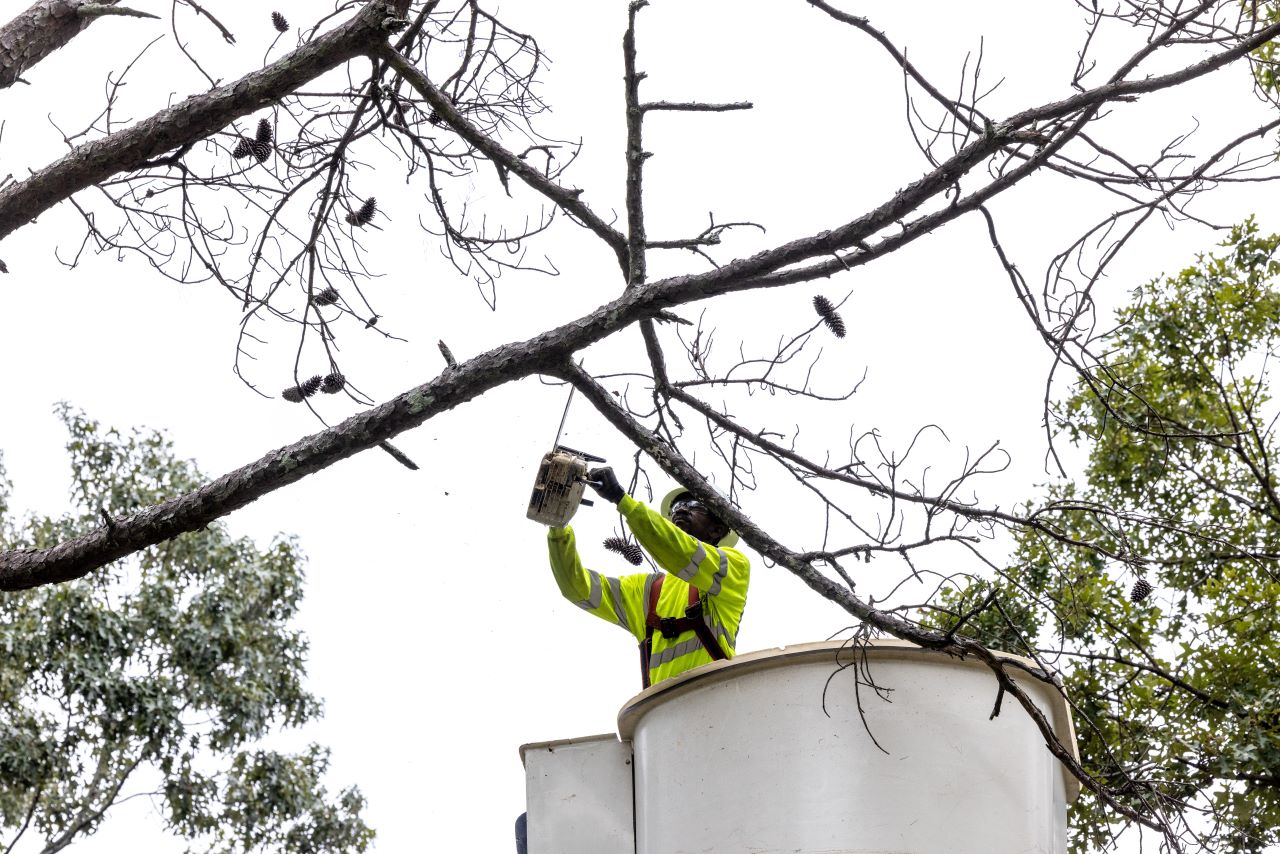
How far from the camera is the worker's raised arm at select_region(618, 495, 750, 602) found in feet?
13.3

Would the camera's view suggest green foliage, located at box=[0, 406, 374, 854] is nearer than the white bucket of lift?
No

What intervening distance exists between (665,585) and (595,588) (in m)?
0.25

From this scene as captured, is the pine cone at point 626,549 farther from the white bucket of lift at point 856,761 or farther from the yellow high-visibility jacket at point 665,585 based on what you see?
the white bucket of lift at point 856,761

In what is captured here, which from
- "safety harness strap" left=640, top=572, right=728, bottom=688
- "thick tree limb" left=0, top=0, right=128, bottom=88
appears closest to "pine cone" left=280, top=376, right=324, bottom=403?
"thick tree limb" left=0, top=0, right=128, bottom=88

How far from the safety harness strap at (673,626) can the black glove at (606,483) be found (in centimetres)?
58

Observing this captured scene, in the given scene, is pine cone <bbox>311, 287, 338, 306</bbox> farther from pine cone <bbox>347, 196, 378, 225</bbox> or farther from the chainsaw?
the chainsaw

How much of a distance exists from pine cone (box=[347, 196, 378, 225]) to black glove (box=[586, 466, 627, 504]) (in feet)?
3.33

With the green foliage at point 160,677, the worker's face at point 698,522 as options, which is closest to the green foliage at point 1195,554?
the worker's face at point 698,522

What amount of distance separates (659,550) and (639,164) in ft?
3.76

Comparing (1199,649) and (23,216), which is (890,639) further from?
(1199,649)

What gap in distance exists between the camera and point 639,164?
3783mm

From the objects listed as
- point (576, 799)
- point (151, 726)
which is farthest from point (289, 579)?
point (576, 799)

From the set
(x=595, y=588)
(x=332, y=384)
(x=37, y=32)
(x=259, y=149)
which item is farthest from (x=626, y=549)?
(x=37, y=32)

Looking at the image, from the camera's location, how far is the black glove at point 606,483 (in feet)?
13.5
